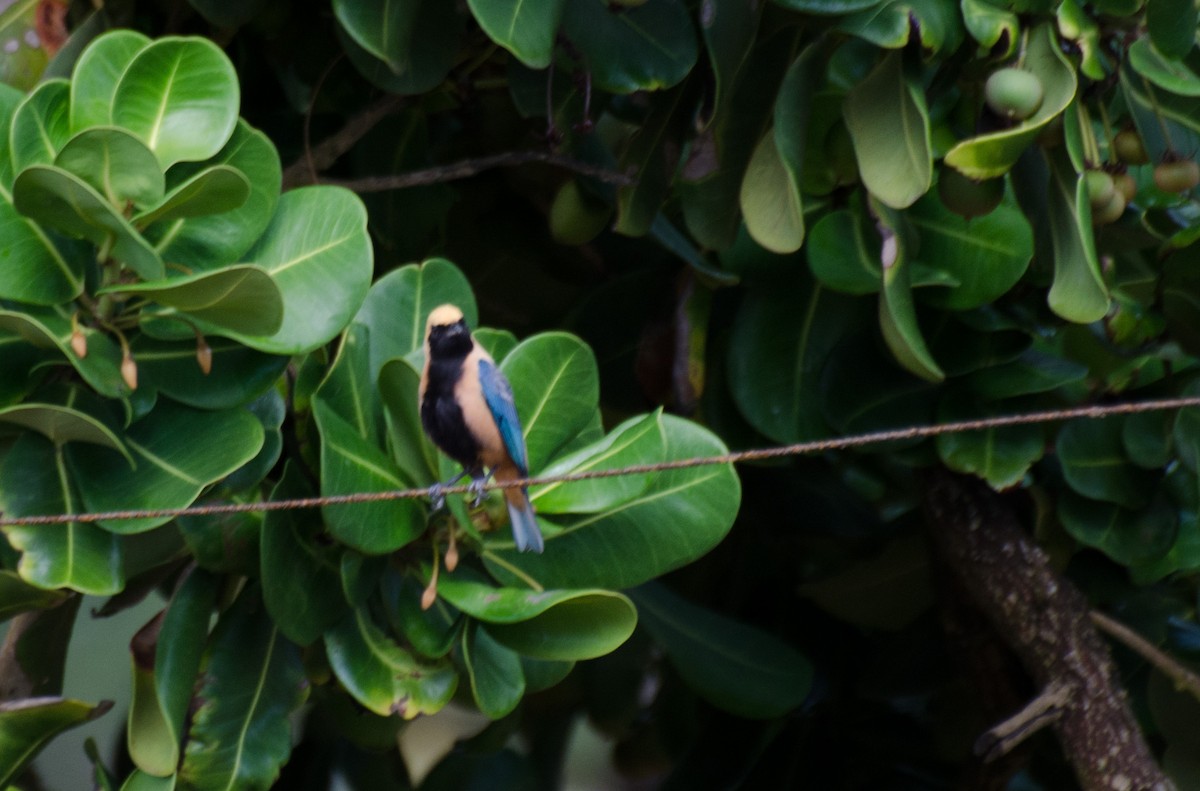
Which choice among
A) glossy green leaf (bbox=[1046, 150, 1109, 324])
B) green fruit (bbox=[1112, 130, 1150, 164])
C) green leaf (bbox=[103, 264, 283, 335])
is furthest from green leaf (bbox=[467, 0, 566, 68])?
green fruit (bbox=[1112, 130, 1150, 164])

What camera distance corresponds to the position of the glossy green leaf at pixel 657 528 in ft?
5.83

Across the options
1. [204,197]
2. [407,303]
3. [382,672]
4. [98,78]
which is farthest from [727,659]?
[98,78]

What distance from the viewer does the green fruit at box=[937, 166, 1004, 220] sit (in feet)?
6.22

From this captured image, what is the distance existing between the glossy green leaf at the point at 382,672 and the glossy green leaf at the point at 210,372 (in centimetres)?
34

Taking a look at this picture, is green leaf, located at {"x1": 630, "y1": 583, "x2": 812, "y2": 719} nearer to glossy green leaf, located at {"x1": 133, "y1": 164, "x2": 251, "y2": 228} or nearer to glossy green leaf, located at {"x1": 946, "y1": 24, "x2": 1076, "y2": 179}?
glossy green leaf, located at {"x1": 946, "y1": 24, "x2": 1076, "y2": 179}

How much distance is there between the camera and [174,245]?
1.77 meters

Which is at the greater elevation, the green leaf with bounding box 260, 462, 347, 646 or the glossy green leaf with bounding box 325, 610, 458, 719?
the green leaf with bounding box 260, 462, 347, 646

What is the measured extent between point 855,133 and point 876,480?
3.87 ft

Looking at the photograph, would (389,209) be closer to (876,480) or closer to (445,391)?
(445,391)

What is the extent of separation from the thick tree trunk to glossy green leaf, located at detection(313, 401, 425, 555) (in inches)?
43.1

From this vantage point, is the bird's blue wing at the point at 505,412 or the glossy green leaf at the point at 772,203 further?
the glossy green leaf at the point at 772,203

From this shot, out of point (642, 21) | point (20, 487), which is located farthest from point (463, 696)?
point (642, 21)

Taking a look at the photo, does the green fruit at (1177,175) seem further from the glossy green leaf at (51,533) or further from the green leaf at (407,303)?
the glossy green leaf at (51,533)

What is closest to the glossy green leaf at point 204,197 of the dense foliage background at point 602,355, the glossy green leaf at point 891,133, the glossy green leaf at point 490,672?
the dense foliage background at point 602,355
